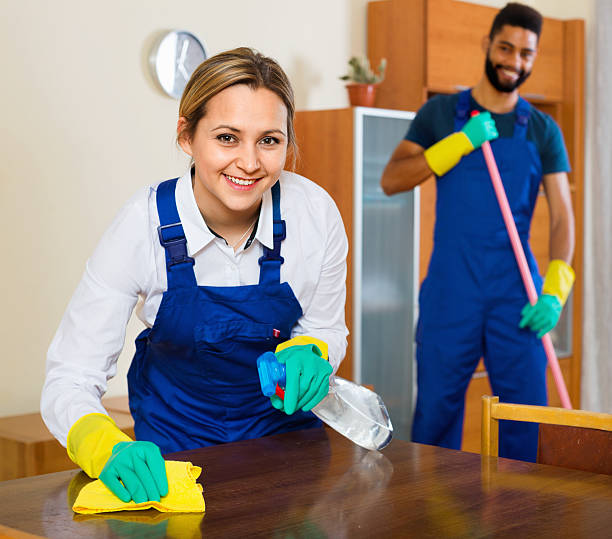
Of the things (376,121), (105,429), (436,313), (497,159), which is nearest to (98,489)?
(105,429)

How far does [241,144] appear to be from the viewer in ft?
5.30

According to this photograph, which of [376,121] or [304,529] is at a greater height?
[376,121]

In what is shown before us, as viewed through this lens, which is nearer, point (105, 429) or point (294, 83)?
point (105, 429)

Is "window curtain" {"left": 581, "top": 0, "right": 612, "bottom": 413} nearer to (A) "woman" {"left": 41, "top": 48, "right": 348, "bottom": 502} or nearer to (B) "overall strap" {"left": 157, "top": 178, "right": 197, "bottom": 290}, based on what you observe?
(A) "woman" {"left": 41, "top": 48, "right": 348, "bottom": 502}

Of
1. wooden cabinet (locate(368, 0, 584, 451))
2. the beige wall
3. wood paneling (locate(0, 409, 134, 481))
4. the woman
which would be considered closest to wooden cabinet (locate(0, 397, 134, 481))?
wood paneling (locate(0, 409, 134, 481))

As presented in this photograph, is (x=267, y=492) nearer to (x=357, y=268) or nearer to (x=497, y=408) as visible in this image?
(x=497, y=408)

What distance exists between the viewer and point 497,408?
5.41ft

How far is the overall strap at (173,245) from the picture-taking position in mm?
1621

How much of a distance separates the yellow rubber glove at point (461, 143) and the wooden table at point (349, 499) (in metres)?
1.44

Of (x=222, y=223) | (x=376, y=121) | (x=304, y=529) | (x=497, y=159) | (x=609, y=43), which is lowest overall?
(x=304, y=529)

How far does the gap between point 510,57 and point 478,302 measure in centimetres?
80

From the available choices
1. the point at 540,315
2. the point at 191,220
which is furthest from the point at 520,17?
the point at 191,220

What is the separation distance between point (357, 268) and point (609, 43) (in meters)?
2.06

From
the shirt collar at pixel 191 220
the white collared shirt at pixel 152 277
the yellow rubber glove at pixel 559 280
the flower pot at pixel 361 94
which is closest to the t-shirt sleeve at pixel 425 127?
the yellow rubber glove at pixel 559 280
